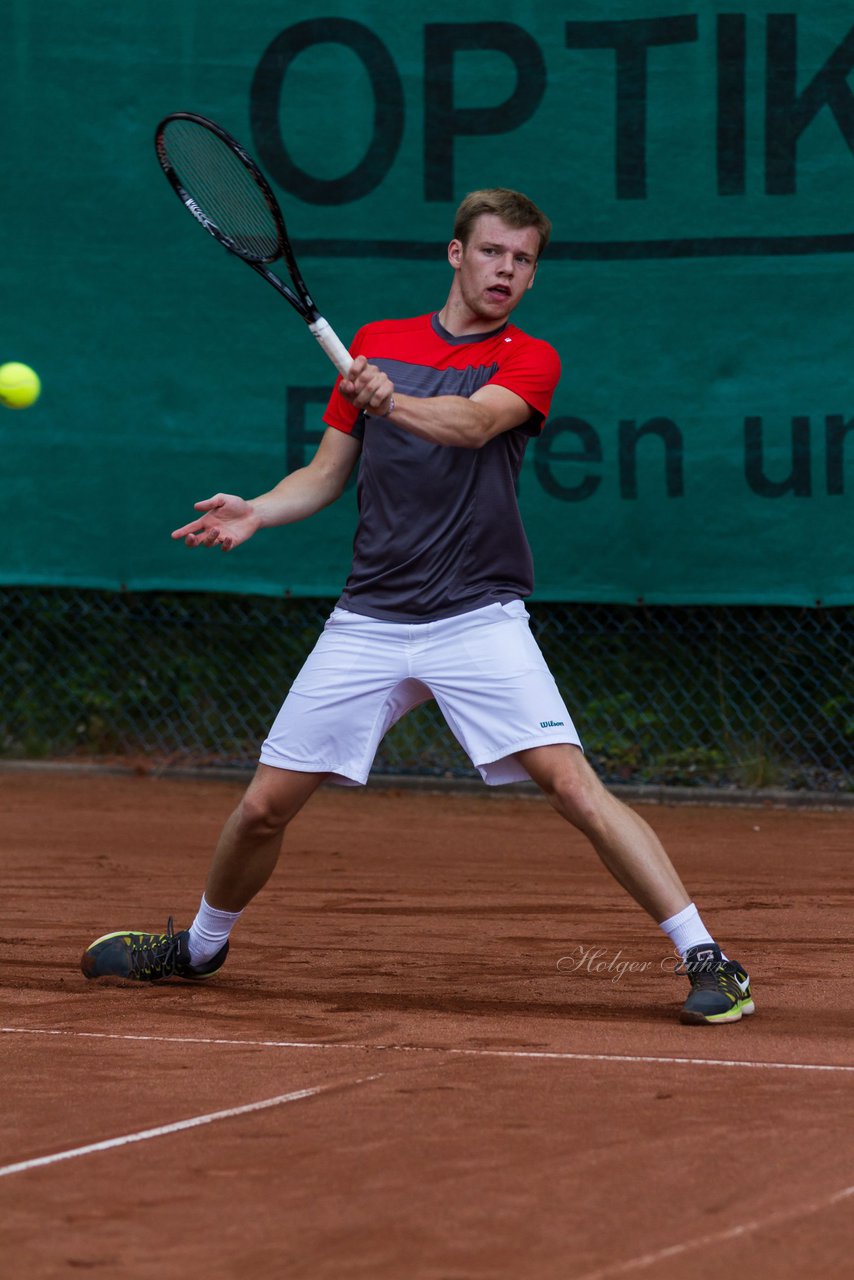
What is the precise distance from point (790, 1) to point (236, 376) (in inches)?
102

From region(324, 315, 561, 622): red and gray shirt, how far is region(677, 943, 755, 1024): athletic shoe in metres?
0.89

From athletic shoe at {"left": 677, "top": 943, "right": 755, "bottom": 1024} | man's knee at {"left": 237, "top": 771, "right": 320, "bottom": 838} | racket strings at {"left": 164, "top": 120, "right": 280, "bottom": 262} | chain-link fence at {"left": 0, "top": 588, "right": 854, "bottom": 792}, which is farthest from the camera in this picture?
chain-link fence at {"left": 0, "top": 588, "right": 854, "bottom": 792}

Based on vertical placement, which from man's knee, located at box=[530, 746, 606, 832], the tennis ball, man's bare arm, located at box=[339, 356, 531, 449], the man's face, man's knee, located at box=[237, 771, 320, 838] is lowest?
man's knee, located at box=[237, 771, 320, 838]

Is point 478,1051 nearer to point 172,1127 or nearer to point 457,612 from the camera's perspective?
point 172,1127

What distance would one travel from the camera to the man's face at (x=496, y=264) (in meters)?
4.16

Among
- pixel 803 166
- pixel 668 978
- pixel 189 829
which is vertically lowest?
pixel 189 829

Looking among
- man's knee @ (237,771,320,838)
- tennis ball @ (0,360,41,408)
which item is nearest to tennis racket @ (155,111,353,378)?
tennis ball @ (0,360,41,408)

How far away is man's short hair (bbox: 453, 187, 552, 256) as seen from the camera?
13.6 feet

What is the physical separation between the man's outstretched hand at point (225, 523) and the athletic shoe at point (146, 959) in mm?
936

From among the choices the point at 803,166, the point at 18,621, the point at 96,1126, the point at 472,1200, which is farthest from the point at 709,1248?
the point at 18,621

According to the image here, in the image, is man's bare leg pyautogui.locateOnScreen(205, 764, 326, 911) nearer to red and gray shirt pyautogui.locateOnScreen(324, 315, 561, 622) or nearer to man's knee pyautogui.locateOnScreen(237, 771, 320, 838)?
man's knee pyautogui.locateOnScreen(237, 771, 320, 838)

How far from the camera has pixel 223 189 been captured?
4.59 m

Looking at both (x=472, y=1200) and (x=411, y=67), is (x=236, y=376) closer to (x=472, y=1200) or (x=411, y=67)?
(x=411, y=67)

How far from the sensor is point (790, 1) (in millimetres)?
7066
